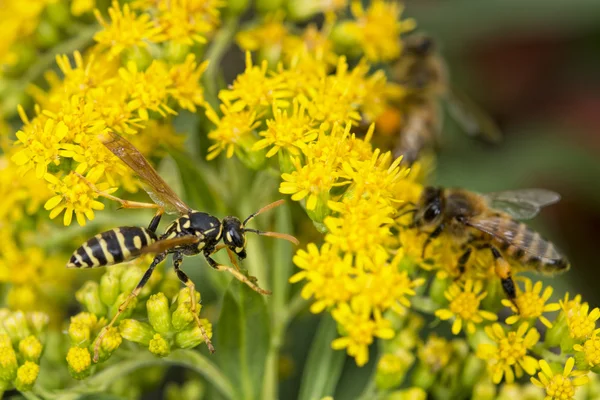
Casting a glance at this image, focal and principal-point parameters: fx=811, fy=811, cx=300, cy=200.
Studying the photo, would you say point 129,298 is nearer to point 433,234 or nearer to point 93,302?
point 93,302

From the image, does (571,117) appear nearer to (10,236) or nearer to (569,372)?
(569,372)

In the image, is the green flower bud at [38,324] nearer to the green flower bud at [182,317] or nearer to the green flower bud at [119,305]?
the green flower bud at [119,305]

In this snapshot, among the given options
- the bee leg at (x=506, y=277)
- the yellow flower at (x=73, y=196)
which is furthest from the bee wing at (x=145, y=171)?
the bee leg at (x=506, y=277)

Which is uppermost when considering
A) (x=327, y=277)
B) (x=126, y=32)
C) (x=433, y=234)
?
(x=126, y=32)

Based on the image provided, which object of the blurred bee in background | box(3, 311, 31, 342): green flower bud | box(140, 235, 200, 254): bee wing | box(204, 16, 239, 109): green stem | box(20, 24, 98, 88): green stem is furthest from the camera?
the blurred bee in background

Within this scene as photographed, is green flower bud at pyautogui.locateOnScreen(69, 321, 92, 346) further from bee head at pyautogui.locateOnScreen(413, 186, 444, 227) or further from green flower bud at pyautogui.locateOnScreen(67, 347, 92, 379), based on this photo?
bee head at pyautogui.locateOnScreen(413, 186, 444, 227)

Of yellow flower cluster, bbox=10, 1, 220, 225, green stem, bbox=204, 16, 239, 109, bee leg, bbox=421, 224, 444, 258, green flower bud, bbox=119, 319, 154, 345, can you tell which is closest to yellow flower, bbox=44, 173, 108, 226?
yellow flower cluster, bbox=10, 1, 220, 225

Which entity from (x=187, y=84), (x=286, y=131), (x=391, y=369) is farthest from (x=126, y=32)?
(x=391, y=369)
